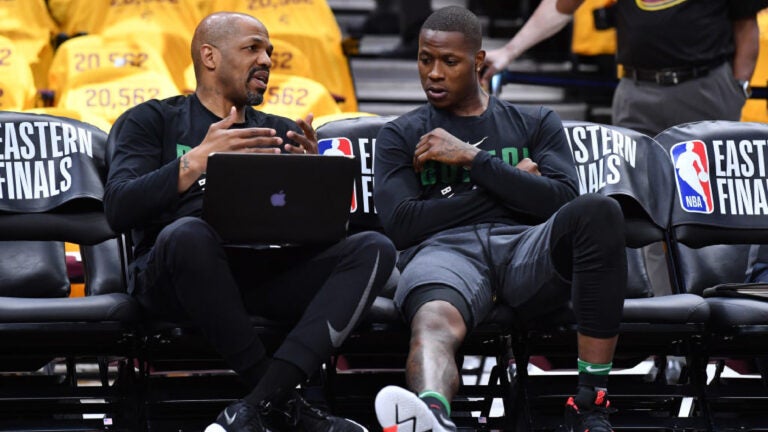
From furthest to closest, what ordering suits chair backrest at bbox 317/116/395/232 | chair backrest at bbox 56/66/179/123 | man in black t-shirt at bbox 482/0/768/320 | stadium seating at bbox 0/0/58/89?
1. stadium seating at bbox 0/0/58/89
2. chair backrest at bbox 56/66/179/123
3. man in black t-shirt at bbox 482/0/768/320
4. chair backrest at bbox 317/116/395/232

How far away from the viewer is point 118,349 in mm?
3582

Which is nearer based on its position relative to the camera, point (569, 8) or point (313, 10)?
point (569, 8)

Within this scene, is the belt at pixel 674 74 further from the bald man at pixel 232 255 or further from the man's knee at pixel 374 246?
the man's knee at pixel 374 246

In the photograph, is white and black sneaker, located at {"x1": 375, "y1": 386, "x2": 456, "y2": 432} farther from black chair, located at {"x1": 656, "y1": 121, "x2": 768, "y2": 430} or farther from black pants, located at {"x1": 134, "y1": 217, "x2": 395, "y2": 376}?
black chair, located at {"x1": 656, "y1": 121, "x2": 768, "y2": 430}

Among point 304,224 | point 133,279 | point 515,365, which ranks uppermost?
point 304,224

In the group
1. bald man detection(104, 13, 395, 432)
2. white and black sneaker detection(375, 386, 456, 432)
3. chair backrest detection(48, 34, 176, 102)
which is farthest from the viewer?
chair backrest detection(48, 34, 176, 102)

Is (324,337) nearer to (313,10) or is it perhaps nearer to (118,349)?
(118,349)

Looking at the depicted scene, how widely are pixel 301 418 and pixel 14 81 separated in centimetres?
292

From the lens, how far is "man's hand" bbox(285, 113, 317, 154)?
3785 millimetres

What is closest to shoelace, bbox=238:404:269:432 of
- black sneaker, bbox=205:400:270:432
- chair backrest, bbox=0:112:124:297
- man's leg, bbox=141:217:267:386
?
black sneaker, bbox=205:400:270:432

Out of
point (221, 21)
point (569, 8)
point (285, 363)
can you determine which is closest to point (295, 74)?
point (569, 8)

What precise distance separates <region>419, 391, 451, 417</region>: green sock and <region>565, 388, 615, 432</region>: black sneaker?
390mm

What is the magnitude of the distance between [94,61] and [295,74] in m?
1.03

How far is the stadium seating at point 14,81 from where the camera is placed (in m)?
5.65
